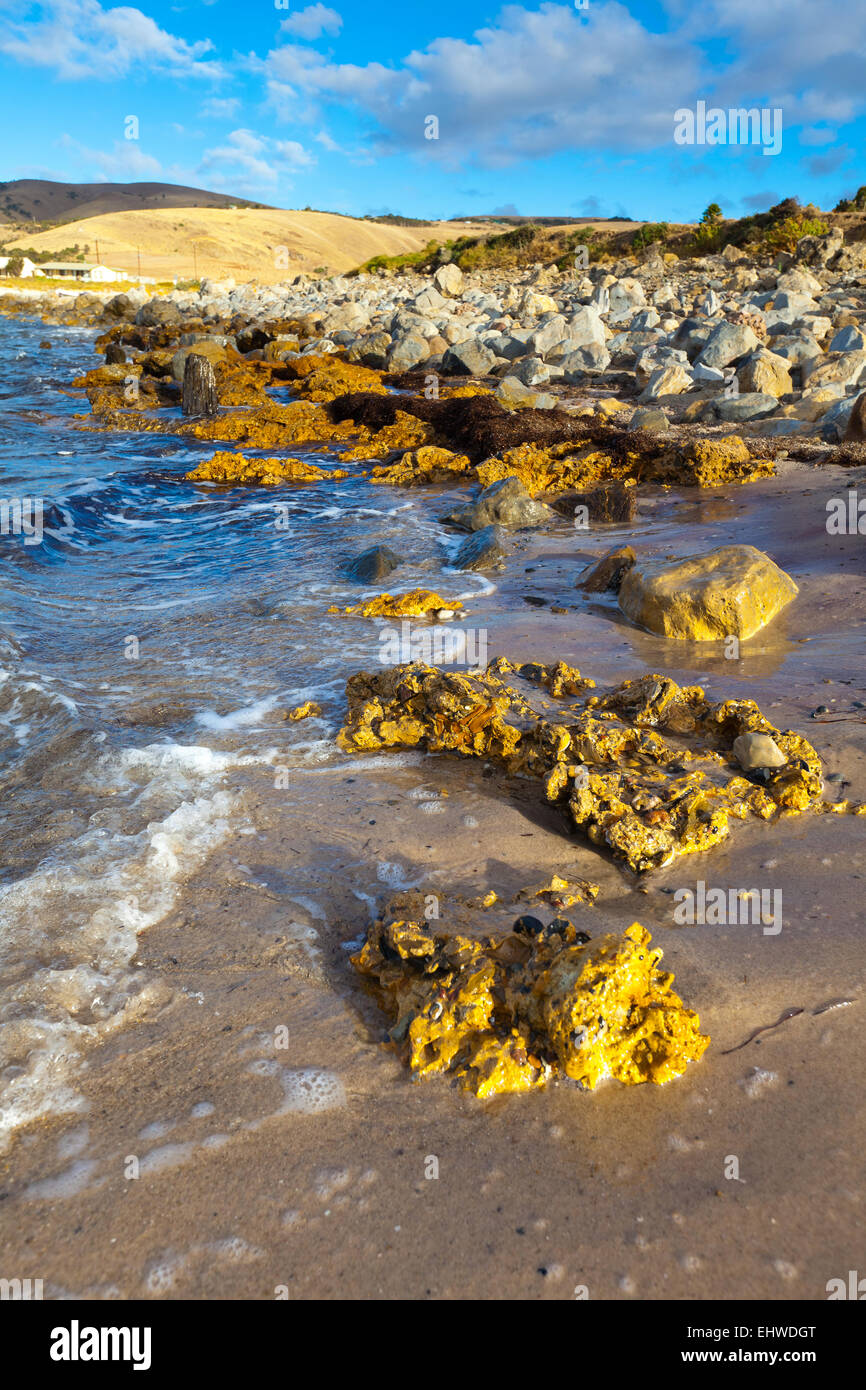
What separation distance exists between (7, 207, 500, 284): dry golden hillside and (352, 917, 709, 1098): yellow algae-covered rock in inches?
2670

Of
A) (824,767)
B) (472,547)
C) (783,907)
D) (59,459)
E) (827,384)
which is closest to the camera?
(783,907)

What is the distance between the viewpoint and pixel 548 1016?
2164 millimetres

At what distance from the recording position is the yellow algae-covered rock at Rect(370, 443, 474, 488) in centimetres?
1103

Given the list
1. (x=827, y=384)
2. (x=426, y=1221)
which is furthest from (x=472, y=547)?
(x=827, y=384)

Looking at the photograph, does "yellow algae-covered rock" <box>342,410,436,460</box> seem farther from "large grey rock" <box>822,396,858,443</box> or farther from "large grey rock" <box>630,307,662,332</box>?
"large grey rock" <box>630,307,662,332</box>

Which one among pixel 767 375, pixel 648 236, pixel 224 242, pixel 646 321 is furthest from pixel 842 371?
pixel 224 242

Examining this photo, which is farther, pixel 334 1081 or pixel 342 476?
pixel 342 476

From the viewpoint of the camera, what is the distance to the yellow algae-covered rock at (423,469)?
36.2ft

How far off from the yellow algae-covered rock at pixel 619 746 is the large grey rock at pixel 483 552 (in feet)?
9.23

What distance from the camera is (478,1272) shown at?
173 centimetres

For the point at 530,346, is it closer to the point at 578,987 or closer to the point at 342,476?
the point at 342,476

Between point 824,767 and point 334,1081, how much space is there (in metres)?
2.44

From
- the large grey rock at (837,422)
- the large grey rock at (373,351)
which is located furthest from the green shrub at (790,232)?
the large grey rock at (837,422)

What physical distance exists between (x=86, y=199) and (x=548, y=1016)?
185 meters
